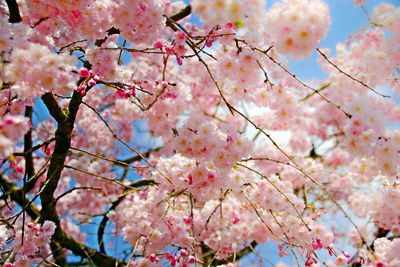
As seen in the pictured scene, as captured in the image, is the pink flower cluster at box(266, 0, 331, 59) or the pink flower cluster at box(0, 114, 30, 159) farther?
the pink flower cluster at box(266, 0, 331, 59)

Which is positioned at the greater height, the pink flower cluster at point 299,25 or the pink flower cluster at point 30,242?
the pink flower cluster at point 299,25

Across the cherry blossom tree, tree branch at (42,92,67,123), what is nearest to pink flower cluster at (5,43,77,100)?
the cherry blossom tree

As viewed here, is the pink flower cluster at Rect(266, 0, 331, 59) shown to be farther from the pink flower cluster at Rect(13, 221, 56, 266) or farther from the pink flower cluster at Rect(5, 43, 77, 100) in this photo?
the pink flower cluster at Rect(13, 221, 56, 266)

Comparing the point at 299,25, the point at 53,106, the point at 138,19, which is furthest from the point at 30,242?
the point at 299,25

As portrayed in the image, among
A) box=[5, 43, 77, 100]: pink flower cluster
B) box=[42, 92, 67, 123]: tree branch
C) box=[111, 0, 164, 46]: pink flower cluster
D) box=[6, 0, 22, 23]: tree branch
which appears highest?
box=[111, 0, 164, 46]: pink flower cluster

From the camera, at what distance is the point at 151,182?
13.7 feet

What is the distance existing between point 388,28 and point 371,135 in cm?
104

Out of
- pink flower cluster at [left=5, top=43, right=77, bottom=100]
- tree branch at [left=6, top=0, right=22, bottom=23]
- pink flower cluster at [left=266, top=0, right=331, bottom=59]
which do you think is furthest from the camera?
tree branch at [left=6, top=0, right=22, bottom=23]

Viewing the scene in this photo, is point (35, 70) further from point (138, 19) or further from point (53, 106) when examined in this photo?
point (53, 106)

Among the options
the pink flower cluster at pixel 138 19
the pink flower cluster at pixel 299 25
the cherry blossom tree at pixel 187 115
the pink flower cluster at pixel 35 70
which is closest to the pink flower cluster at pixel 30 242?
the cherry blossom tree at pixel 187 115

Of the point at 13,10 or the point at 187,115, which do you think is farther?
the point at 187,115

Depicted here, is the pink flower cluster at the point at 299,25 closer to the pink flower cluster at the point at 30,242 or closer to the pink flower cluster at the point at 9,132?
the pink flower cluster at the point at 9,132

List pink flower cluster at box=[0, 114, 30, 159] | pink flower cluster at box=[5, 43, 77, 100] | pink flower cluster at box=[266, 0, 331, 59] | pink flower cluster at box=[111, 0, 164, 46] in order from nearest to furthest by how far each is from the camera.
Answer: pink flower cluster at box=[0, 114, 30, 159], pink flower cluster at box=[5, 43, 77, 100], pink flower cluster at box=[266, 0, 331, 59], pink flower cluster at box=[111, 0, 164, 46]

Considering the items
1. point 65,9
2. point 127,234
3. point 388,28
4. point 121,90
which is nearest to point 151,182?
point 127,234
